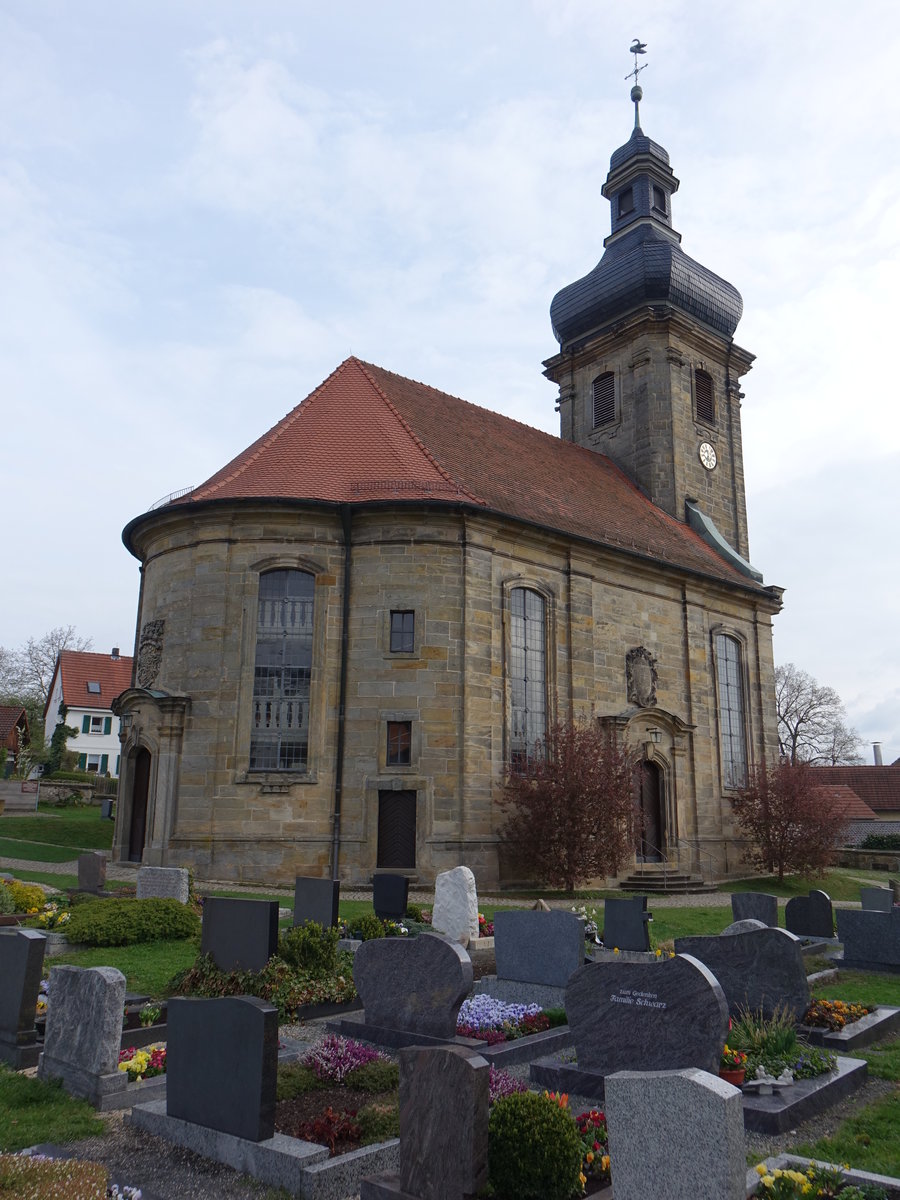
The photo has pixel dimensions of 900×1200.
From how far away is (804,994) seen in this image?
26.5 ft

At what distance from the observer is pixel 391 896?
1391 cm

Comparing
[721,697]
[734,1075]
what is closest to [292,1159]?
[734,1075]

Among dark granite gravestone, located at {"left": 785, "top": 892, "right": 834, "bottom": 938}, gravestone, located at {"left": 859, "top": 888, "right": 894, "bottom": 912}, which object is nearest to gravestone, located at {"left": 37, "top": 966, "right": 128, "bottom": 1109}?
dark granite gravestone, located at {"left": 785, "top": 892, "right": 834, "bottom": 938}

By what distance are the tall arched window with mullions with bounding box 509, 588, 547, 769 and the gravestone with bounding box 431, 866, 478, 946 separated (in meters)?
8.04

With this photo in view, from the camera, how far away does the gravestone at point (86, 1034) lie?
21.8 feet

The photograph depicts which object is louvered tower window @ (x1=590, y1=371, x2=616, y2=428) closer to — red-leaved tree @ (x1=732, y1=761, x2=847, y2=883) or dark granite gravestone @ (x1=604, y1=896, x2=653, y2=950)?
red-leaved tree @ (x1=732, y1=761, x2=847, y2=883)

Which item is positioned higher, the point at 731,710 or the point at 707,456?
the point at 707,456

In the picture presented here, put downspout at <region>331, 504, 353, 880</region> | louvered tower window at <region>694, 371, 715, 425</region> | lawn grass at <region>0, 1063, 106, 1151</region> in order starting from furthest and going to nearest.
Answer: louvered tower window at <region>694, 371, 715, 425</region> < downspout at <region>331, 504, 353, 880</region> < lawn grass at <region>0, 1063, 106, 1151</region>

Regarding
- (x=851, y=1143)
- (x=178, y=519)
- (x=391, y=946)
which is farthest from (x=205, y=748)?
(x=851, y=1143)

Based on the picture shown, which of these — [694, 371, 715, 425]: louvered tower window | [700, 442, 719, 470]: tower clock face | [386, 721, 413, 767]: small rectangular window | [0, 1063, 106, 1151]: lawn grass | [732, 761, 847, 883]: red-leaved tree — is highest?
[694, 371, 715, 425]: louvered tower window

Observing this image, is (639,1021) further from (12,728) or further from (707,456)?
(12,728)

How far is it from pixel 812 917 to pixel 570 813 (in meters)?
6.23

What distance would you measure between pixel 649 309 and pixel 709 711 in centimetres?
1339

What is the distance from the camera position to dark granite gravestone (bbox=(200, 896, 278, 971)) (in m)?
8.73
